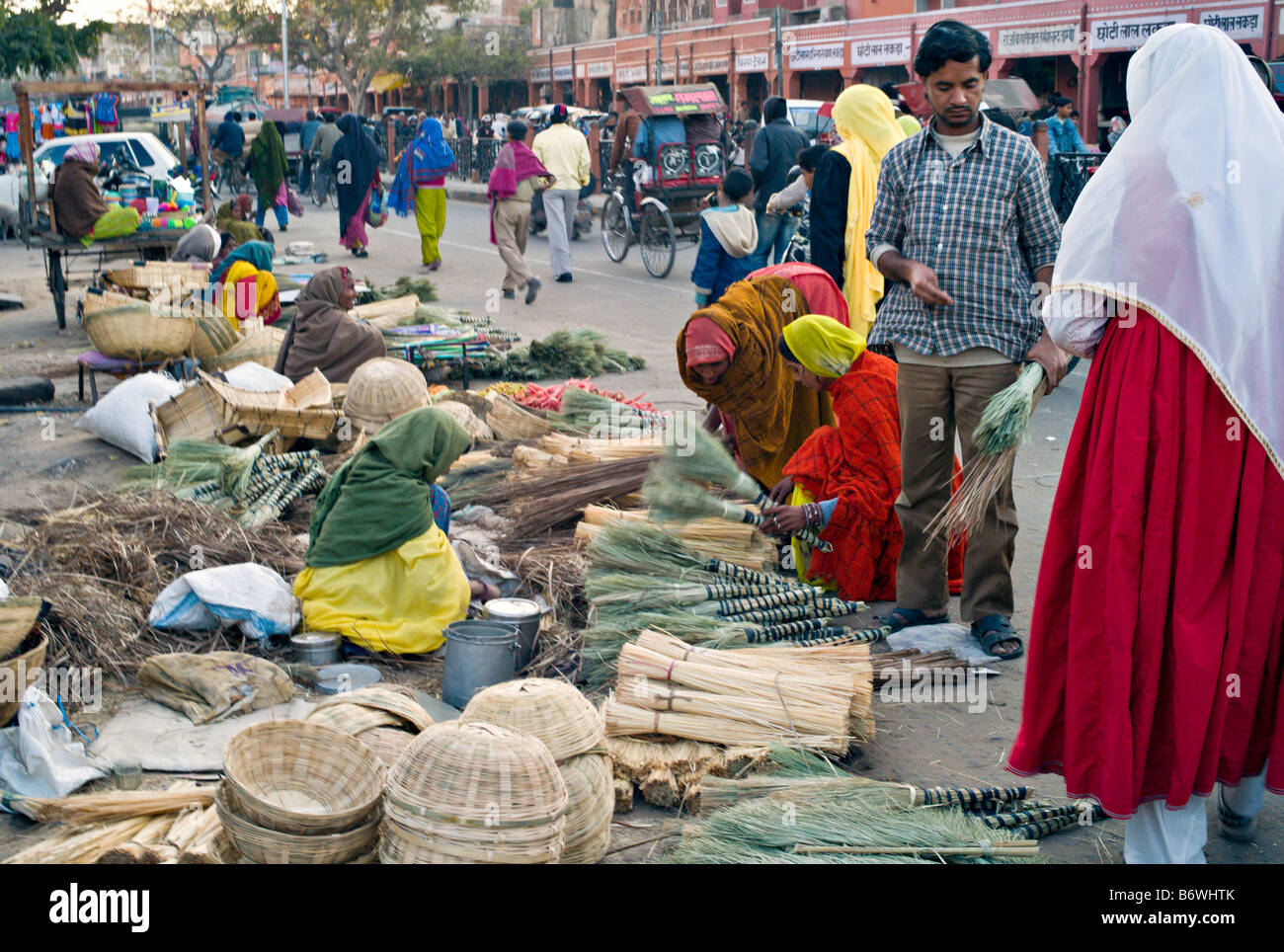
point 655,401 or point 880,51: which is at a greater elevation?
point 880,51

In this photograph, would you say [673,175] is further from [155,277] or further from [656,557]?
[656,557]

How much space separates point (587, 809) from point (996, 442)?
142cm

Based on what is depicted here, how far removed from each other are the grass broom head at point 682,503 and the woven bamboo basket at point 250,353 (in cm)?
391

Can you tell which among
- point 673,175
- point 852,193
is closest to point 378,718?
point 852,193

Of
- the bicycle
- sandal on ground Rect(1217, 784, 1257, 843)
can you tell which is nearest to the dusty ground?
sandal on ground Rect(1217, 784, 1257, 843)

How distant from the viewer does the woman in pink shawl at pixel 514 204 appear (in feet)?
38.2

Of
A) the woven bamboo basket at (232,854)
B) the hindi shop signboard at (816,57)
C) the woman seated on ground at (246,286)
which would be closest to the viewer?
the woven bamboo basket at (232,854)

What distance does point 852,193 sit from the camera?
568cm

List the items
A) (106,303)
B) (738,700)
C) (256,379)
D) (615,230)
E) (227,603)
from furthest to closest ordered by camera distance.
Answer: (615,230), (106,303), (256,379), (227,603), (738,700)

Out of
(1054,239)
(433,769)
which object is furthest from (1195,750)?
(1054,239)

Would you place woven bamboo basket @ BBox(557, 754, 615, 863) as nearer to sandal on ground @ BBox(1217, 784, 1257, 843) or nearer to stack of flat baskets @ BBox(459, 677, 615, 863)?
stack of flat baskets @ BBox(459, 677, 615, 863)

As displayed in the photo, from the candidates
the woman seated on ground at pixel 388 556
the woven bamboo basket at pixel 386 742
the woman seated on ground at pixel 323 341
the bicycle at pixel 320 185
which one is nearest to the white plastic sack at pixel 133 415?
the woman seated on ground at pixel 323 341

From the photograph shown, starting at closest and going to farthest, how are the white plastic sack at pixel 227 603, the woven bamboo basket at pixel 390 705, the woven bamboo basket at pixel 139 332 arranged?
the woven bamboo basket at pixel 390 705 → the white plastic sack at pixel 227 603 → the woven bamboo basket at pixel 139 332

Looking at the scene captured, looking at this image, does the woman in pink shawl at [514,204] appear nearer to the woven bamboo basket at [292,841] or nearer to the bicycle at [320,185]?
the woven bamboo basket at [292,841]
